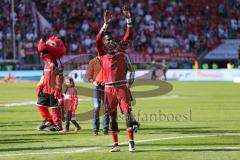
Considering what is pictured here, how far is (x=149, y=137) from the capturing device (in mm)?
15211

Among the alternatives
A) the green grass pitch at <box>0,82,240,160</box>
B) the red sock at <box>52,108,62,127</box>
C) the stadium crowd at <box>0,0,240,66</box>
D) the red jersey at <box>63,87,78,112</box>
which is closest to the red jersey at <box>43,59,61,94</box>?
the red jersey at <box>63,87,78,112</box>

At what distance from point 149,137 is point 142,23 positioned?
40487 millimetres

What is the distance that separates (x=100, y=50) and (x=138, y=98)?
16638mm

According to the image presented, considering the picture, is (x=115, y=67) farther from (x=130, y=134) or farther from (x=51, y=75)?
(x=51, y=75)

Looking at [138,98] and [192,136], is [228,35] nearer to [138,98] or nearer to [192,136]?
[138,98]

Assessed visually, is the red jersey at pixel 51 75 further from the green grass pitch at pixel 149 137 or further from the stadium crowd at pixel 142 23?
the stadium crowd at pixel 142 23

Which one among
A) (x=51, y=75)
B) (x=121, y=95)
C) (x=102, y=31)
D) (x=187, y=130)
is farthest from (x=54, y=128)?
(x=121, y=95)

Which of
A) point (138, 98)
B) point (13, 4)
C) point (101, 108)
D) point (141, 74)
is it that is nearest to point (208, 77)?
point (141, 74)

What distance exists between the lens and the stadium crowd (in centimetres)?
5266

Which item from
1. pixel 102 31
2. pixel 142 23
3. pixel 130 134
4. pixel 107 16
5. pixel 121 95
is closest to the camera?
pixel 130 134

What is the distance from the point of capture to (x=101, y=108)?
16.6 m

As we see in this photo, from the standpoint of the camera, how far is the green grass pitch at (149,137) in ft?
40.4

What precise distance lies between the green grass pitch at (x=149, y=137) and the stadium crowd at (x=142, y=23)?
27.7 meters

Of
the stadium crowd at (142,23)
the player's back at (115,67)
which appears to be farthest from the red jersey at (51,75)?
the stadium crowd at (142,23)
